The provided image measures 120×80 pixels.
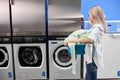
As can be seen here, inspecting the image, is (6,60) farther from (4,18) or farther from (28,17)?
(28,17)

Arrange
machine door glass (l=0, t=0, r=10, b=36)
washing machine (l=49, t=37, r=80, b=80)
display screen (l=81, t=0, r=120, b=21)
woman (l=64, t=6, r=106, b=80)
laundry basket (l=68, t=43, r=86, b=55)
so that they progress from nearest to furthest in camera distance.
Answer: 1. woman (l=64, t=6, r=106, b=80)
2. laundry basket (l=68, t=43, r=86, b=55)
3. machine door glass (l=0, t=0, r=10, b=36)
4. washing machine (l=49, t=37, r=80, b=80)
5. display screen (l=81, t=0, r=120, b=21)

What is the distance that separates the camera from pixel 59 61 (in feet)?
12.5

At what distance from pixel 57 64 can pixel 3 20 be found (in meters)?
1.14

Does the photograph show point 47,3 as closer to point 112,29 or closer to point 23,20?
point 23,20

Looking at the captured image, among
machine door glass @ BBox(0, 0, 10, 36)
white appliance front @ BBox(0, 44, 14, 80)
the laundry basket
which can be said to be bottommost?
white appliance front @ BBox(0, 44, 14, 80)

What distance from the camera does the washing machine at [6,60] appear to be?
3.67 m

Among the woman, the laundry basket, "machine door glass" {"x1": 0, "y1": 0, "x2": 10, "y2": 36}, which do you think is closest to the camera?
the woman

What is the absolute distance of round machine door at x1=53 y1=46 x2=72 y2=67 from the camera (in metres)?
3.75

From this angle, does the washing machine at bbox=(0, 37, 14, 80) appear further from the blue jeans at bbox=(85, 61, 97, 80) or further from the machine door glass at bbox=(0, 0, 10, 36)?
the blue jeans at bbox=(85, 61, 97, 80)

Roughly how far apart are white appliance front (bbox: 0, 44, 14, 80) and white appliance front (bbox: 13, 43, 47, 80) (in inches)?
3.2

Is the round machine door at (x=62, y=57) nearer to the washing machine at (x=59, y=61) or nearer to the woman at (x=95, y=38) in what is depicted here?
the washing machine at (x=59, y=61)

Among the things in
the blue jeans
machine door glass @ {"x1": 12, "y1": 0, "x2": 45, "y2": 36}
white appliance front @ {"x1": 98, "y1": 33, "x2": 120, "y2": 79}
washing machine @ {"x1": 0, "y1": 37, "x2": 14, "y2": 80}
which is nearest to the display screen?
white appliance front @ {"x1": 98, "y1": 33, "x2": 120, "y2": 79}

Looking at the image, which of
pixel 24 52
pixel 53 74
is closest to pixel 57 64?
pixel 53 74

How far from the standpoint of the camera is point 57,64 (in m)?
3.81
